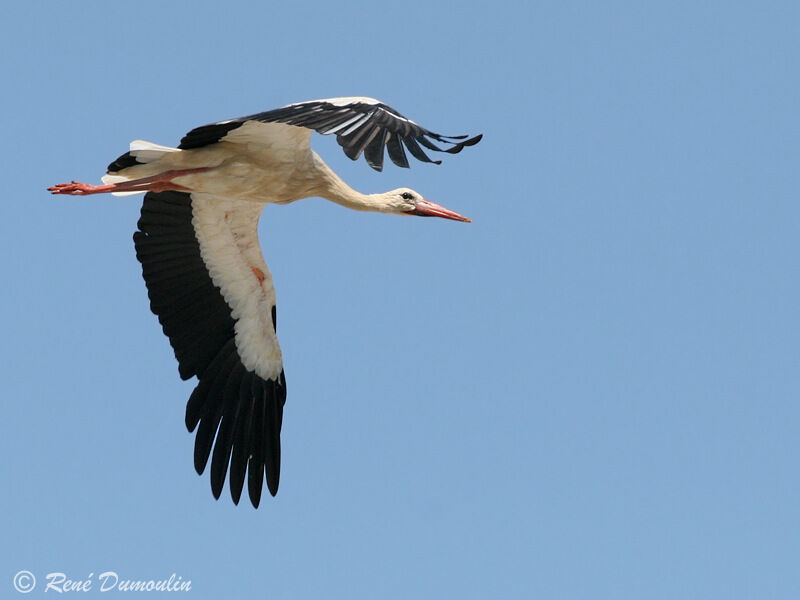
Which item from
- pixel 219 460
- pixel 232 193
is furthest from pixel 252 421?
pixel 232 193

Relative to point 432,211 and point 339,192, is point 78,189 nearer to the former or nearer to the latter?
point 339,192

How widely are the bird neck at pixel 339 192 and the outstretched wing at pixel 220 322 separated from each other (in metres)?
1.08

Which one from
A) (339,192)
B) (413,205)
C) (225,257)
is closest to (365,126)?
(339,192)

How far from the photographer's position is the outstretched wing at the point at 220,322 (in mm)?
12086

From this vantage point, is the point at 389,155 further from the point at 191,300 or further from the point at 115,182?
the point at 191,300

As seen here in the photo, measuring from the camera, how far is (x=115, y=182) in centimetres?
1106

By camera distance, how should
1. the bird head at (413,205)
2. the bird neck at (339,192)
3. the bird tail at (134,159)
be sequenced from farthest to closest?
the bird head at (413,205)
the bird neck at (339,192)
the bird tail at (134,159)

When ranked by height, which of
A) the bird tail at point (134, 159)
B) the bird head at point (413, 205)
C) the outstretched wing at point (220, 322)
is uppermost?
the bird head at point (413, 205)

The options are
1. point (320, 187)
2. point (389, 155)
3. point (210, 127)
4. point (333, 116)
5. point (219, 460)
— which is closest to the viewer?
point (389, 155)

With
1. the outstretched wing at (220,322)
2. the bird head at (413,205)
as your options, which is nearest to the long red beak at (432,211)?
the bird head at (413,205)

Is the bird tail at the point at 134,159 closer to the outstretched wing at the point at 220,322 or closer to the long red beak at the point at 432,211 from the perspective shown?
the outstretched wing at the point at 220,322

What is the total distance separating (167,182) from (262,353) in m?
2.17

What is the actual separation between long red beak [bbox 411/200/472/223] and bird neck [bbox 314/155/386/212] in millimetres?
430

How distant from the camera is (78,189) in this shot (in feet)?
36.1
